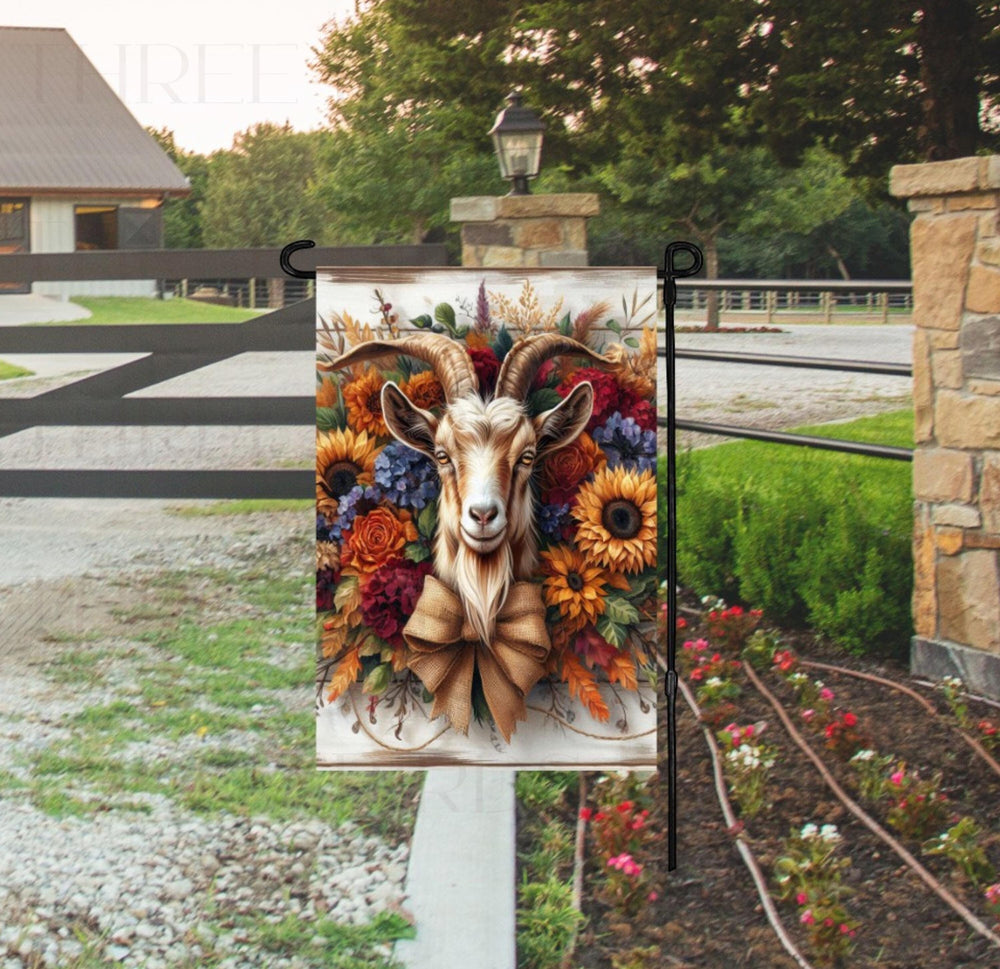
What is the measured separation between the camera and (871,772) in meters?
3.25

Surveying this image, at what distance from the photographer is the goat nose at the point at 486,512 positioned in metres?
2.11

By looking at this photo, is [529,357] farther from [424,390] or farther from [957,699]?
[957,699]

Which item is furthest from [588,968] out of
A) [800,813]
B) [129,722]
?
[129,722]

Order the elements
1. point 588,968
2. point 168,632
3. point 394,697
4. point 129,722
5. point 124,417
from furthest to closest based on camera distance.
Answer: point 124,417
point 168,632
point 129,722
point 588,968
point 394,697

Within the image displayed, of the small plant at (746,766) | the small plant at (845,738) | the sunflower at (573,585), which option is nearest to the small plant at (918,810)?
the small plant at (845,738)

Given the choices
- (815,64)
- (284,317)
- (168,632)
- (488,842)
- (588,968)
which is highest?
(815,64)

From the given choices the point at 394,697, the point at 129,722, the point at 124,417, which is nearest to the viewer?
the point at 394,697

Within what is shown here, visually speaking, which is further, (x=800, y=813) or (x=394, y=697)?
(x=800, y=813)

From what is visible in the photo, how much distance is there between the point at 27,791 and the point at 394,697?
1.66 m

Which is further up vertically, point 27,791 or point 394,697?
point 394,697

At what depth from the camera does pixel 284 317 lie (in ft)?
13.3

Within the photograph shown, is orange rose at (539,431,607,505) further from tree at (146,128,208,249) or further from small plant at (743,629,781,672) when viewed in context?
tree at (146,128,208,249)

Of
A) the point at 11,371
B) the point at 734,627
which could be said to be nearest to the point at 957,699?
the point at 734,627

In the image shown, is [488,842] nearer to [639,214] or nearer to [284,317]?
[284,317]
